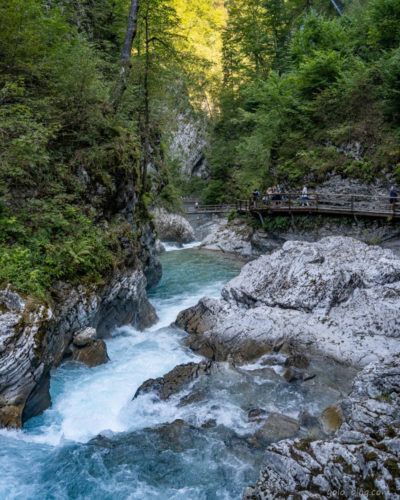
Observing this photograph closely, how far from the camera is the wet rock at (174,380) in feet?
25.2

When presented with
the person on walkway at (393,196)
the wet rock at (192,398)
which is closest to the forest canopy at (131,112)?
the person on walkway at (393,196)

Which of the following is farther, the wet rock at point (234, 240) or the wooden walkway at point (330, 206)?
the wet rock at point (234, 240)

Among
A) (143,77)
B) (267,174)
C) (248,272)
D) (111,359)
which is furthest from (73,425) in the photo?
(267,174)

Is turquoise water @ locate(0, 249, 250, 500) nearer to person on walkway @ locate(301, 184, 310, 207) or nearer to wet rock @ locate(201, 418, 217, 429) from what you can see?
wet rock @ locate(201, 418, 217, 429)

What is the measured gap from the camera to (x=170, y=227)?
29547mm

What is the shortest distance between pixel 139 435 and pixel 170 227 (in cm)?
2383

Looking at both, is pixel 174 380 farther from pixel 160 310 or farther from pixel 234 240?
pixel 234 240

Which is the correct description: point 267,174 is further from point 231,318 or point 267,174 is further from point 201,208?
point 231,318

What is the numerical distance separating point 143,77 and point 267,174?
46.2 feet

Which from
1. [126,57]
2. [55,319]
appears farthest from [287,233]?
[55,319]

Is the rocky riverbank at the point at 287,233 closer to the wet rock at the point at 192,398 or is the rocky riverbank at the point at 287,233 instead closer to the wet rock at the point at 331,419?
the wet rock at the point at 331,419

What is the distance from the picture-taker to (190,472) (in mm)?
5672

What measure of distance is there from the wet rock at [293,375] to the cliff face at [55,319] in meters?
5.70

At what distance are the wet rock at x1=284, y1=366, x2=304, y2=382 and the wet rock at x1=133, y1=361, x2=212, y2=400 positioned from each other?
2089 mm
